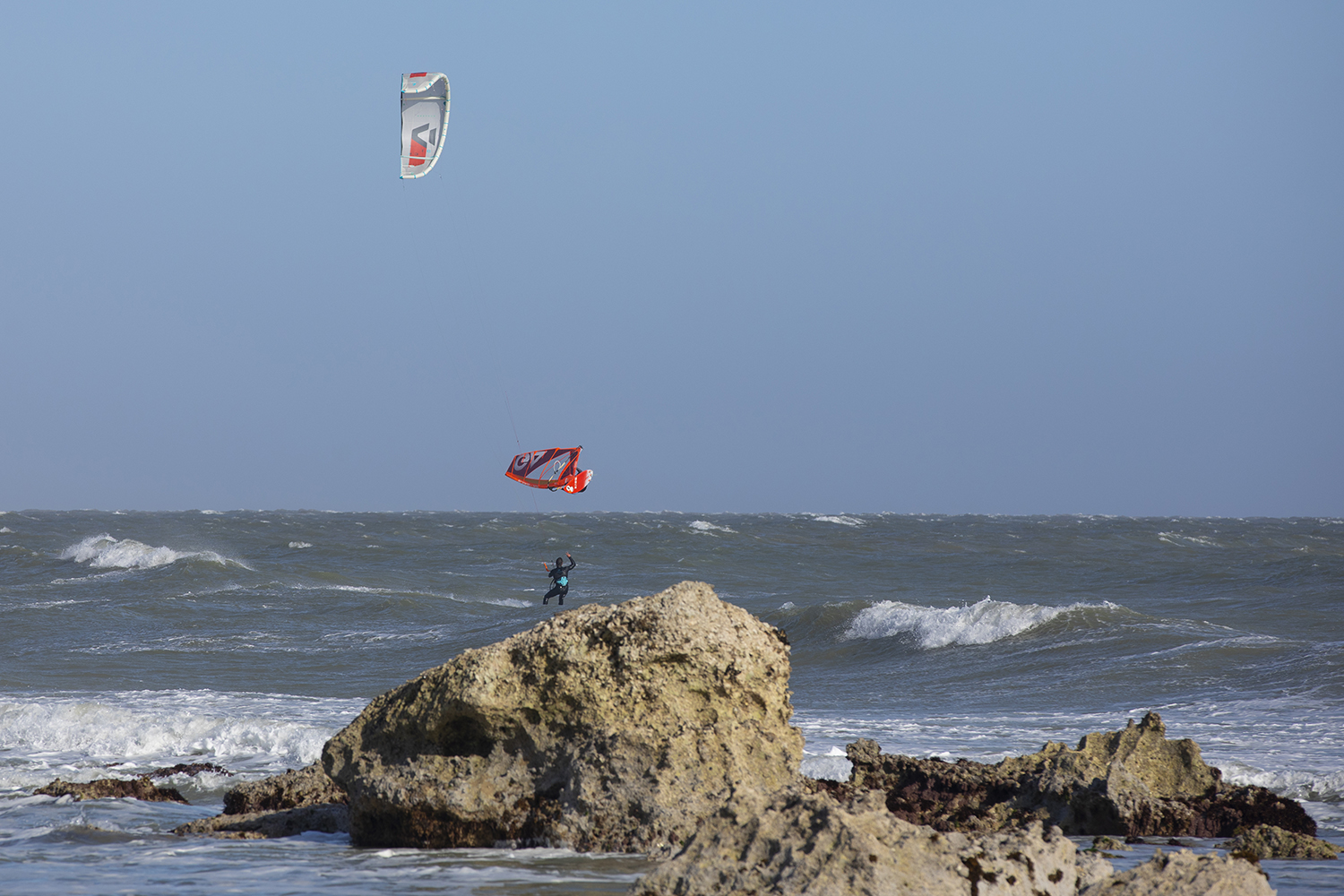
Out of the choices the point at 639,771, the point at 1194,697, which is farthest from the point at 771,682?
the point at 1194,697

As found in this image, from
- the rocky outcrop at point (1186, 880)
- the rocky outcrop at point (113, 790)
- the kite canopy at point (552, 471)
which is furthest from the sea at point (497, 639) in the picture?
the kite canopy at point (552, 471)

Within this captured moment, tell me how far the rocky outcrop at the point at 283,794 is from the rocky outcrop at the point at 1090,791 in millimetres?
2282

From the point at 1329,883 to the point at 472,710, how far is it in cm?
322

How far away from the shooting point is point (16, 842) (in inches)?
199

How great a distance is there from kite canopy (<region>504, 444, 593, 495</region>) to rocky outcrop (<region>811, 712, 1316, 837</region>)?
1166 centimetres

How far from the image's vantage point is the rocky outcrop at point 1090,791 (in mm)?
5168

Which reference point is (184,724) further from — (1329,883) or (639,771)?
(1329,883)

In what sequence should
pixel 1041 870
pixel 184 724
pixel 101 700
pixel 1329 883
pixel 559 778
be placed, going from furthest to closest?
1. pixel 101 700
2. pixel 184 724
3. pixel 559 778
4. pixel 1329 883
5. pixel 1041 870

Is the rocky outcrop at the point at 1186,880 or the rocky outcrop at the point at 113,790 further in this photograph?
the rocky outcrop at the point at 113,790

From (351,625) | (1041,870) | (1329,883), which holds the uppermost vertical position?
(1041,870)

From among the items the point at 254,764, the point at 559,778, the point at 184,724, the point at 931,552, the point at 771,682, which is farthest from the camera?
the point at 931,552

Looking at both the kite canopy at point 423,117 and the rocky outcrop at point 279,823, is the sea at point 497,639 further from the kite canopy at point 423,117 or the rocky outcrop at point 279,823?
the kite canopy at point 423,117

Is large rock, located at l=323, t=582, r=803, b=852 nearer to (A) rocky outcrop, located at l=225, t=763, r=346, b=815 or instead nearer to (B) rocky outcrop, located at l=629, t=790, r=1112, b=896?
(A) rocky outcrop, located at l=225, t=763, r=346, b=815

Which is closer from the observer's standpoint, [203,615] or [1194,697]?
[1194,697]
